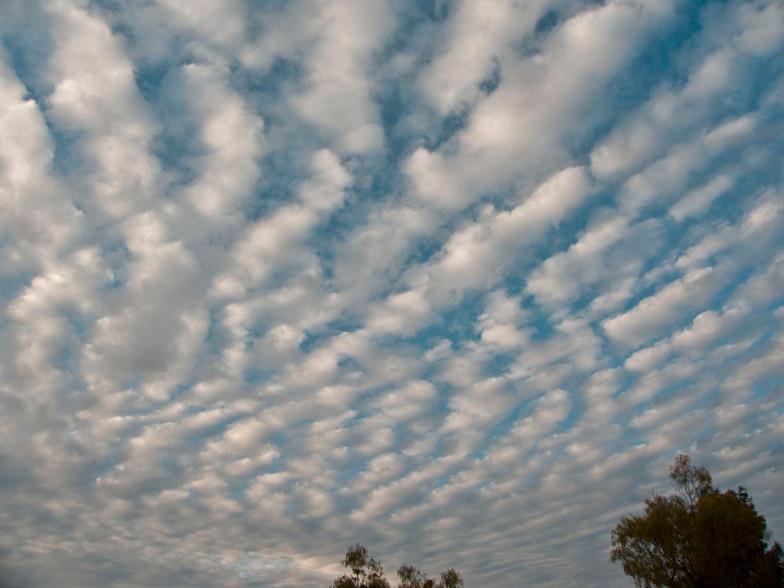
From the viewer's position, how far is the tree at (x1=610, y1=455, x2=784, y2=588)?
8206 centimetres

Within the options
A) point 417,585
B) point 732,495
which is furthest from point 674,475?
point 417,585

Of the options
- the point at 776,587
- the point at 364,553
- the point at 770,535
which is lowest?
the point at 776,587

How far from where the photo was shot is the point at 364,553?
411ft

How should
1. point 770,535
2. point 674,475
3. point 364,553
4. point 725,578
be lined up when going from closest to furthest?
point 725,578 < point 770,535 < point 674,475 < point 364,553

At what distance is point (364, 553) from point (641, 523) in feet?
197

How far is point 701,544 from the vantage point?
82375mm

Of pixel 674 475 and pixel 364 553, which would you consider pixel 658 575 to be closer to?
pixel 674 475

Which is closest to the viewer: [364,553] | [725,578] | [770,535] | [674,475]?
[725,578]

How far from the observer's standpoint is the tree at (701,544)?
8206cm

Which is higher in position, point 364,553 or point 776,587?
point 364,553

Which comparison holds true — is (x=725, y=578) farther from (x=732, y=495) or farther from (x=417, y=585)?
(x=417, y=585)

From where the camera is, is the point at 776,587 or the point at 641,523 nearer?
the point at 776,587

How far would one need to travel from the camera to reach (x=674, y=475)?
93.9 metres

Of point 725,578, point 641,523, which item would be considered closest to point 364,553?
point 641,523
